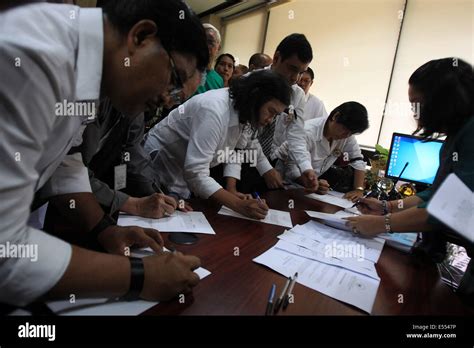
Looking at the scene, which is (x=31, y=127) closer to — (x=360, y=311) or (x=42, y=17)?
(x=42, y=17)

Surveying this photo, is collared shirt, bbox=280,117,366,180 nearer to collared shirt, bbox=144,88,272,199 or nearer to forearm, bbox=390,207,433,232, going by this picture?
collared shirt, bbox=144,88,272,199

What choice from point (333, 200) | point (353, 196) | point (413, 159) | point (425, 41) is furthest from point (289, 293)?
point (425, 41)

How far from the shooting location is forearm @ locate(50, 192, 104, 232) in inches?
36.0

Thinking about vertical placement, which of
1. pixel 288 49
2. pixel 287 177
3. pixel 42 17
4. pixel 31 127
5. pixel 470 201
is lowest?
pixel 287 177

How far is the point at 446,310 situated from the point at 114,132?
124 cm

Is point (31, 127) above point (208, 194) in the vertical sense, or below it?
above

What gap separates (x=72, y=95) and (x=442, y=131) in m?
1.26

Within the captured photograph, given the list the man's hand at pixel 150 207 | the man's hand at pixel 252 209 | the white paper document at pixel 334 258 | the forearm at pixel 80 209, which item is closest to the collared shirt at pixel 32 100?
the forearm at pixel 80 209

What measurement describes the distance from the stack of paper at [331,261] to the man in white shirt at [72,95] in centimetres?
32

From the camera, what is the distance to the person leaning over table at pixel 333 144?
226 centimetres

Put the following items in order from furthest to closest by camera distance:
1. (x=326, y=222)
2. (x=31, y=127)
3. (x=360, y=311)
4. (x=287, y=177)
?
(x=287, y=177) < (x=326, y=222) < (x=360, y=311) < (x=31, y=127)

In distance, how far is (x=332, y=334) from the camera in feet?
2.27

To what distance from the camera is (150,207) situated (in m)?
1.11

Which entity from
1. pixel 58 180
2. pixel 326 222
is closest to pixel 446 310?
pixel 326 222
